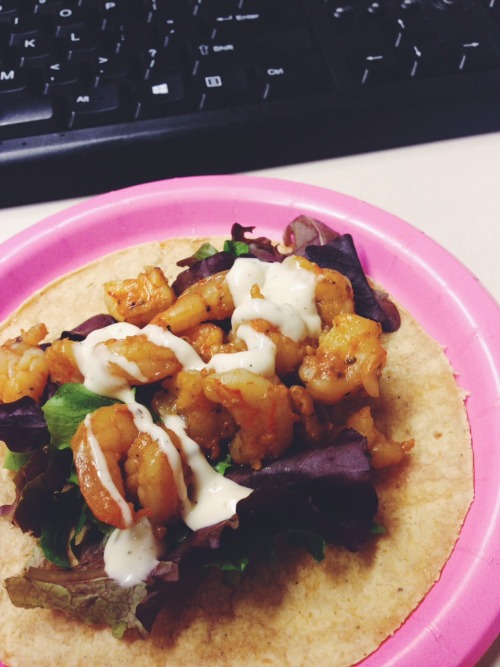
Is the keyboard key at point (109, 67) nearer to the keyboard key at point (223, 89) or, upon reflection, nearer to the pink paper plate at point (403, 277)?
the keyboard key at point (223, 89)

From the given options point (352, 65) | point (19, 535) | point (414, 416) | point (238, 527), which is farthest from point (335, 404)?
point (352, 65)

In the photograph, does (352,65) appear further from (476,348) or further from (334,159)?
(476,348)

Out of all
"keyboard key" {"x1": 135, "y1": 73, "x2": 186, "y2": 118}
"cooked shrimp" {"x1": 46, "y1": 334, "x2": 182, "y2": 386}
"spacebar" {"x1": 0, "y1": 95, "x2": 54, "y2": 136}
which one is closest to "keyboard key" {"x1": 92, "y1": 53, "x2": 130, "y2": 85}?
"keyboard key" {"x1": 135, "y1": 73, "x2": 186, "y2": 118}

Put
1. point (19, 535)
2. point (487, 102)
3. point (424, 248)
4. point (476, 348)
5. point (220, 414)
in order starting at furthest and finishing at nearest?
1. point (487, 102)
2. point (424, 248)
3. point (476, 348)
4. point (19, 535)
5. point (220, 414)

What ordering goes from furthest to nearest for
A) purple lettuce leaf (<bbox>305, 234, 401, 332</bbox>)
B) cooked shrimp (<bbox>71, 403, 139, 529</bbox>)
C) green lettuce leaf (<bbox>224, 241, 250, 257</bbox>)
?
1. green lettuce leaf (<bbox>224, 241, 250, 257</bbox>)
2. purple lettuce leaf (<bbox>305, 234, 401, 332</bbox>)
3. cooked shrimp (<bbox>71, 403, 139, 529</bbox>)

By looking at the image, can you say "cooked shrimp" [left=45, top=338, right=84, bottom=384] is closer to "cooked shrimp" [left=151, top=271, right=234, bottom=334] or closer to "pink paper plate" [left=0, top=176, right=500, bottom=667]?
"cooked shrimp" [left=151, top=271, right=234, bottom=334]

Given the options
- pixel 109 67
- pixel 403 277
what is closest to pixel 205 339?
pixel 403 277
